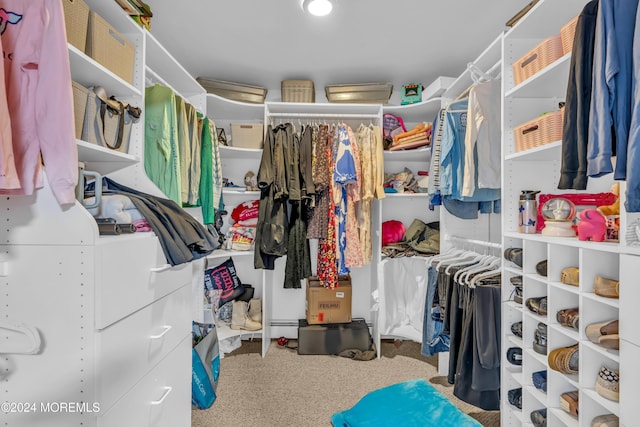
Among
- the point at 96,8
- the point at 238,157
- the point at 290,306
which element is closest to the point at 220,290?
the point at 290,306

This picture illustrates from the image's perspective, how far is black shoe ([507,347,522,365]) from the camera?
173 cm

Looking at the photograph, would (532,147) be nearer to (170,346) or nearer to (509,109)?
(509,109)

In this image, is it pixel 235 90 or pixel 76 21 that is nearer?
pixel 76 21

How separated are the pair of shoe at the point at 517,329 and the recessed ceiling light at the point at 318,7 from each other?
6.27ft

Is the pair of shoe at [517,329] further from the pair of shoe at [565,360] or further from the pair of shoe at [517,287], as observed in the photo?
the pair of shoe at [565,360]

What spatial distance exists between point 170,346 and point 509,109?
1.93 metres

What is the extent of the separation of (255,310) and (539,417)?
208cm

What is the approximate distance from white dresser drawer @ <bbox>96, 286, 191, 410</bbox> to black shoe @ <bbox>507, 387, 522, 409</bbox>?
1.58m

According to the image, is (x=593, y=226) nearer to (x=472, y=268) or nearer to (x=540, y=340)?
(x=540, y=340)

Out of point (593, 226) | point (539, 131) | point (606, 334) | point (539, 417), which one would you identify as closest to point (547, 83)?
point (539, 131)

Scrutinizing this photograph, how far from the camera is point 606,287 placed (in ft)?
3.93

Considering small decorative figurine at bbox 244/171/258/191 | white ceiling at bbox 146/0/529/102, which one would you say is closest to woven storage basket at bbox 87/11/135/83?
white ceiling at bbox 146/0/529/102

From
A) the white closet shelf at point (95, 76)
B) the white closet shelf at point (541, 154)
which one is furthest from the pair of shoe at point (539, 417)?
the white closet shelf at point (95, 76)

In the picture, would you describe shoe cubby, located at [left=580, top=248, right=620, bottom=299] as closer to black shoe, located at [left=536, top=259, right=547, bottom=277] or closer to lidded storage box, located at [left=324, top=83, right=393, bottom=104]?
black shoe, located at [left=536, top=259, right=547, bottom=277]
